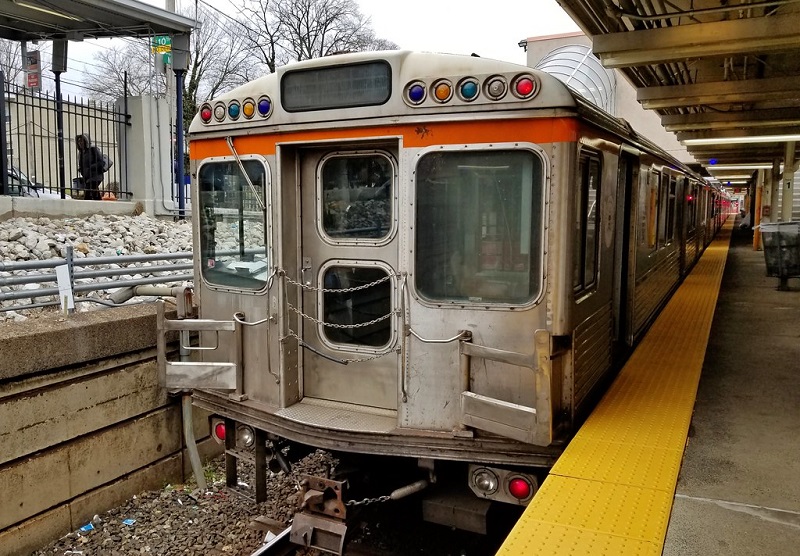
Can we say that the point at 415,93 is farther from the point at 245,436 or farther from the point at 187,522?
the point at 187,522

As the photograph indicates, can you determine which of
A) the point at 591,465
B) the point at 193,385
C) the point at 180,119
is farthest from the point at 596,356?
the point at 180,119

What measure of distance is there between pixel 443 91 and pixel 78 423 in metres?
3.88

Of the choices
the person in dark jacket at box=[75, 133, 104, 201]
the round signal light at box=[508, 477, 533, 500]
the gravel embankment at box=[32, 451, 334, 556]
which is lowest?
the gravel embankment at box=[32, 451, 334, 556]

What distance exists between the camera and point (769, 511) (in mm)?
3418

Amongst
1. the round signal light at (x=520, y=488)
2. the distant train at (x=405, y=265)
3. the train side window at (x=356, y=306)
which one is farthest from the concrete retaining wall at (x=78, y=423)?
the round signal light at (x=520, y=488)

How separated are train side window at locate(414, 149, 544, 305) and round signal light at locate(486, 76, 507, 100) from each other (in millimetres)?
303

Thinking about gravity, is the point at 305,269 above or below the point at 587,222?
below

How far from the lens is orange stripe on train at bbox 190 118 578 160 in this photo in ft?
12.3

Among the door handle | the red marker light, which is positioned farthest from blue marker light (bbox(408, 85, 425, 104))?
the door handle

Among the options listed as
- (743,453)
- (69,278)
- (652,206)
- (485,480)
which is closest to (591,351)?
(743,453)

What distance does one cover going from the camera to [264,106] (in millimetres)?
4430

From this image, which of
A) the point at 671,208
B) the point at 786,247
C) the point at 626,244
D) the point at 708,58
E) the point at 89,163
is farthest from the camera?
the point at 89,163

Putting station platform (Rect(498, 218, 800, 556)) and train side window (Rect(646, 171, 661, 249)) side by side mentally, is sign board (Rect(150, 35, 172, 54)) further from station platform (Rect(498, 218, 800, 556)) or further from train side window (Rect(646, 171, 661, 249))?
station platform (Rect(498, 218, 800, 556))

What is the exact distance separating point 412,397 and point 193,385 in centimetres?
160
